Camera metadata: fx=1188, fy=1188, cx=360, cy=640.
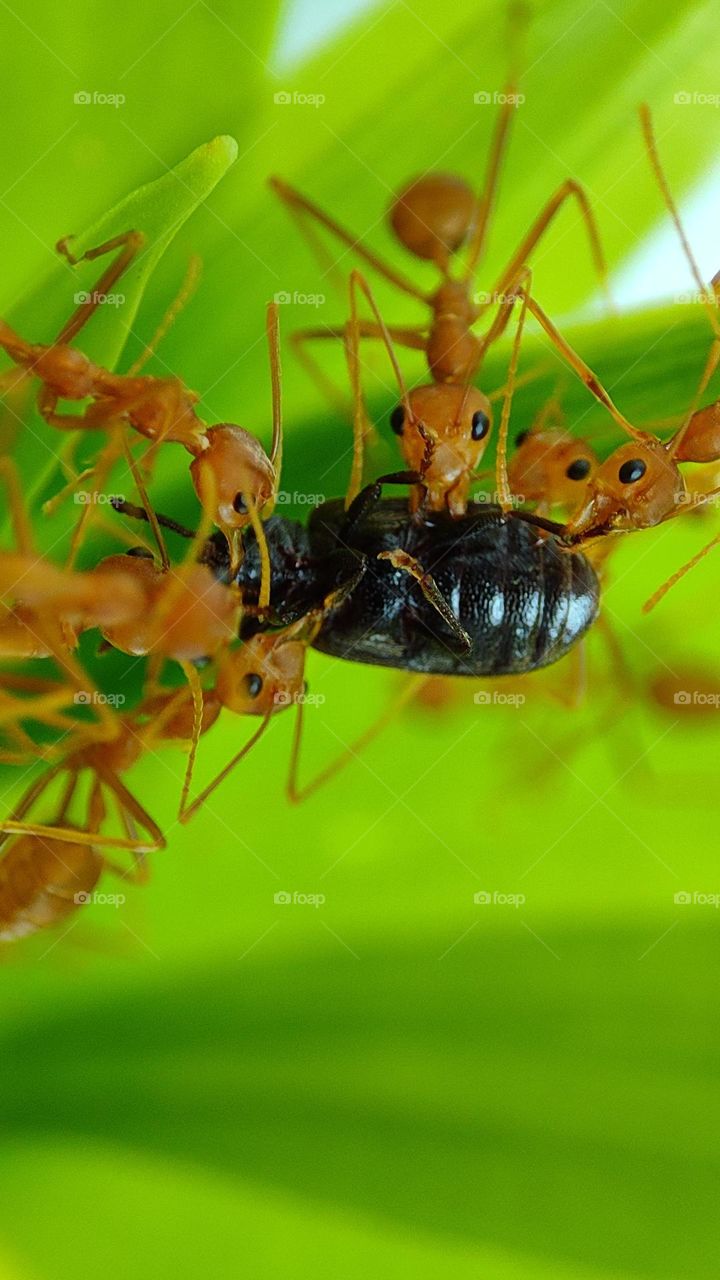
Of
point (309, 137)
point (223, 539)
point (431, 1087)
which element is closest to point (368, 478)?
point (223, 539)

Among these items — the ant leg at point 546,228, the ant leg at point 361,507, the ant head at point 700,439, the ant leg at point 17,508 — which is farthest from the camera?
the ant leg at point 546,228

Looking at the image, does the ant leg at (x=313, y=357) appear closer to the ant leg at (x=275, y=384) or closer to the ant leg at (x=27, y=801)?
the ant leg at (x=275, y=384)

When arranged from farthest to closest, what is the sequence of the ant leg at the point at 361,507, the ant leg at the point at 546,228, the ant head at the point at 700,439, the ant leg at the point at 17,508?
the ant leg at the point at 546,228
the ant head at the point at 700,439
the ant leg at the point at 361,507
the ant leg at the point at 17,508

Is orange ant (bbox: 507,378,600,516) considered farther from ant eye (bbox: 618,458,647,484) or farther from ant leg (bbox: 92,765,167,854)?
ant leg (bbox: 92,765,167,854)

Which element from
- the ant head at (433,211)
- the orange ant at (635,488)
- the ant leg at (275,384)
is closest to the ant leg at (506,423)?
the orange ant at (635,488)

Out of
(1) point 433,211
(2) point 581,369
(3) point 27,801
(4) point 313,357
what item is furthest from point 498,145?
(3) point 27,801

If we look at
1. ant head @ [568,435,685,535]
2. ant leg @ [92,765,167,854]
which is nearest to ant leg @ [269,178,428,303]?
ant head @ [568,435,685,535]
